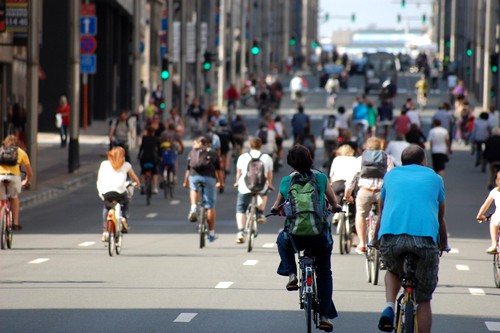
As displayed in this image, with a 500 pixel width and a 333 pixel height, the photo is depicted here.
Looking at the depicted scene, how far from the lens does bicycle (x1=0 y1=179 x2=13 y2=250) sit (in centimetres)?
2048

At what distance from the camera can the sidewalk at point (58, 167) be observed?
3115 cm

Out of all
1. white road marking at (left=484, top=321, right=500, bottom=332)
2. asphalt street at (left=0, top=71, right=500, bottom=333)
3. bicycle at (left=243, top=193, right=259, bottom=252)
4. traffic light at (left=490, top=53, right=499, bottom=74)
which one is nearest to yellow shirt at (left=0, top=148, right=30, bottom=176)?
asphalt street at (left=0, top=71, right=500, bottom=333)

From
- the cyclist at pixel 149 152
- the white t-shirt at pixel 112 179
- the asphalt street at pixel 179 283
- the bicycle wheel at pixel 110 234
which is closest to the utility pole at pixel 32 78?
the cyclist at pixel 149 152

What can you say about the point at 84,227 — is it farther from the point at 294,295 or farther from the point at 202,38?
the point at 202,38

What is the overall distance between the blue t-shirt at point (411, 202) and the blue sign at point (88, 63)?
3068cm

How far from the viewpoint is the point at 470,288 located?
17062mm

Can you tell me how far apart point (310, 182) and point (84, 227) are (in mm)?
13216

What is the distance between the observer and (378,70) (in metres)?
95.8

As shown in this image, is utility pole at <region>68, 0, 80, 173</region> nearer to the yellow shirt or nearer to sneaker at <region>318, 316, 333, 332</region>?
the yellow shirt

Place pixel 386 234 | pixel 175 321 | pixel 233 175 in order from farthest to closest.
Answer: pixel 233 175, pixel 175 321, pixel 386 234

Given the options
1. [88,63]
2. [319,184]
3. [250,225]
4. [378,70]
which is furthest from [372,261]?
[378,70]

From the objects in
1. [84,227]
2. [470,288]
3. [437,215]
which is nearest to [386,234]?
[437,215]

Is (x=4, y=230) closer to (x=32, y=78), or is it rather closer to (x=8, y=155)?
(x=8, y=155)

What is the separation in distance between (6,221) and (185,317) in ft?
23.9
